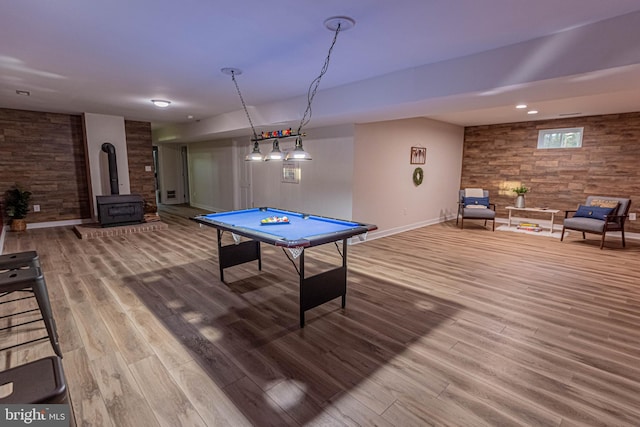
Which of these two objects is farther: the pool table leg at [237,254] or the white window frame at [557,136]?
the white window frame at [557,136]

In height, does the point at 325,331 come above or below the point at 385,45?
below

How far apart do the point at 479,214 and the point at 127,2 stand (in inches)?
274

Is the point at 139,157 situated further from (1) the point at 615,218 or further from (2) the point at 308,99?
(1) the point at 615,218

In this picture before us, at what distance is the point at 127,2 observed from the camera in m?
2.06

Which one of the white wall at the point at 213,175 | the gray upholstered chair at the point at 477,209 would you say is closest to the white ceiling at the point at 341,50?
the gray upholstered chair at the point at 477,209

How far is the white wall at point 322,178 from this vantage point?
545 cm

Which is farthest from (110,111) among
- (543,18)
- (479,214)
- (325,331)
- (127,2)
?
(479,214)

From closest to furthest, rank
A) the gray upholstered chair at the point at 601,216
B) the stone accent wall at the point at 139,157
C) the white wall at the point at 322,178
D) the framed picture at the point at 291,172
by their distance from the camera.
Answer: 1. the gray upholstered chair at the point at 601,216
2. the white wall at the point at 322,178
3. the framed picture at the point at 291,172
4. the stone accent wall at the point at 139,157

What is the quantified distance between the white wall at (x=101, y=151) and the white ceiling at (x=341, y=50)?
203 centimetres

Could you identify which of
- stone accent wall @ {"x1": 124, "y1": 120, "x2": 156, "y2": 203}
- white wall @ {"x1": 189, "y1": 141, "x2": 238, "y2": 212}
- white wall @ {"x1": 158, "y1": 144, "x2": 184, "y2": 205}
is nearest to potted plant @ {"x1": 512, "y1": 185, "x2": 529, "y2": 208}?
white wall @ {"x1": 189, "y1": 141, "x2": 238, "y2": 212}

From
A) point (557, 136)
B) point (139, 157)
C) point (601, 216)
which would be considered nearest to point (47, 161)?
point (139, 157)

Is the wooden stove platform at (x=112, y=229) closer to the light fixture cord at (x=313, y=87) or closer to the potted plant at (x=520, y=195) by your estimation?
the light fixture cord at (x=313, y=87)

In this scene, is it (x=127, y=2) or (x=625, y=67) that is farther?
(x=625, y=67)

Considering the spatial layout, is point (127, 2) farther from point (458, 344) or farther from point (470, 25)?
point (458, 344)
